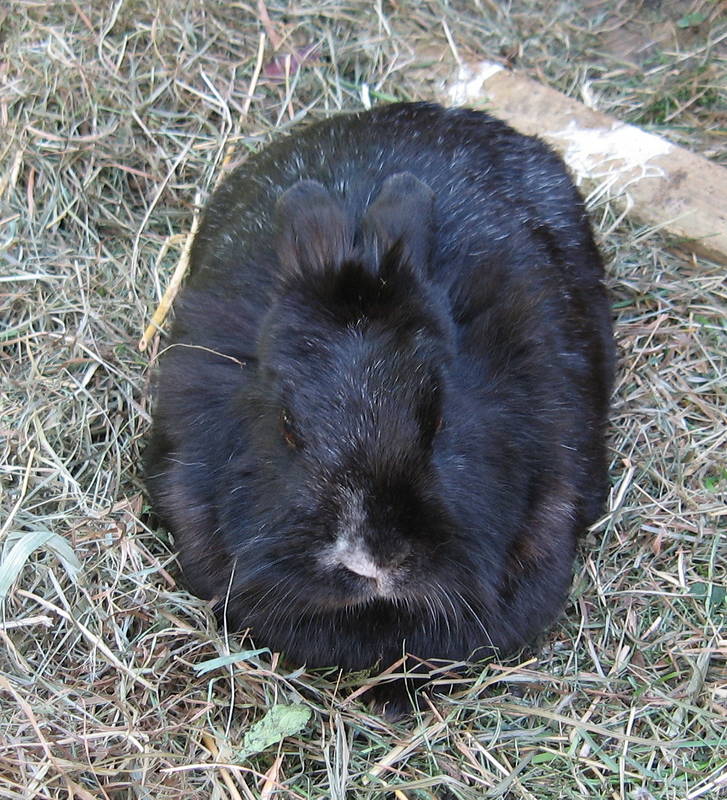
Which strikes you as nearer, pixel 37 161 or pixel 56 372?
pixel 56 372

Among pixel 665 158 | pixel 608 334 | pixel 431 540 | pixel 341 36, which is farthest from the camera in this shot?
pixel 341 36

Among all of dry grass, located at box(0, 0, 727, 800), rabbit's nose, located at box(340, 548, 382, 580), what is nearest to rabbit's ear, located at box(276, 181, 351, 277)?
rabbit's nose, located at box(340, 548, 382, 580)

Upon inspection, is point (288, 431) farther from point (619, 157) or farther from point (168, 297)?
point (619, 157)

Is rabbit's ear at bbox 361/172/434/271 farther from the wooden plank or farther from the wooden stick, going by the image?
the wooden plank

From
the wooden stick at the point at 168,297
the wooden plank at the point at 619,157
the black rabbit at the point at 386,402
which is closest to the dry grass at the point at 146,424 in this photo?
the wooden stick at the point at 168,297

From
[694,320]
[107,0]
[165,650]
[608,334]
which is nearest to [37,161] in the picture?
[107,0]

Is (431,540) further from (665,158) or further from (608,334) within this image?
(665,158)
